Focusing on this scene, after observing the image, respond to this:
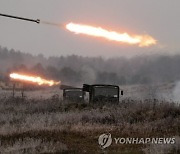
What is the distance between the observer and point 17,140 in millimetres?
14820

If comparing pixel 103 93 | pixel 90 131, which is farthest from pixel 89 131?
pixel 103 93

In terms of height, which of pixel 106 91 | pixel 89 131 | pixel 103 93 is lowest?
pixel 89 131

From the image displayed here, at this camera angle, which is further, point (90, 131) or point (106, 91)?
point (106, 91)

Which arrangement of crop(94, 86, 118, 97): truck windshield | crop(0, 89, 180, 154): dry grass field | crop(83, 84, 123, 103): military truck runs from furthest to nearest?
crop(94, 86, 118, 97): truck windshield → crop(83, 84, 123, 103): military truck → crop(0, 89, 180, 154): dry grass field

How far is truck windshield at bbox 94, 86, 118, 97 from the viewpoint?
31766 millimetres

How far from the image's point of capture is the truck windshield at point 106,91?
1251 inches

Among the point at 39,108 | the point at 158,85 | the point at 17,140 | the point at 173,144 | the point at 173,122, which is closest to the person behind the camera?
the point at 173,144

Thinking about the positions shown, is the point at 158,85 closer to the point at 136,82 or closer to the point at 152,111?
the point at 136,82

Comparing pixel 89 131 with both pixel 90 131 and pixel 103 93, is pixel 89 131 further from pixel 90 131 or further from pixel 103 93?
pixel 103 93

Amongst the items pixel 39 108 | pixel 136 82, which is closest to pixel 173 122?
pixel 39 108

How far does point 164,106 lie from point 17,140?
987cm

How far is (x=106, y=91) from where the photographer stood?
31.9 meters

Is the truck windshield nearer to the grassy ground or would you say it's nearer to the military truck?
the military truck

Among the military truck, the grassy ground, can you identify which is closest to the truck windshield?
the military truck
